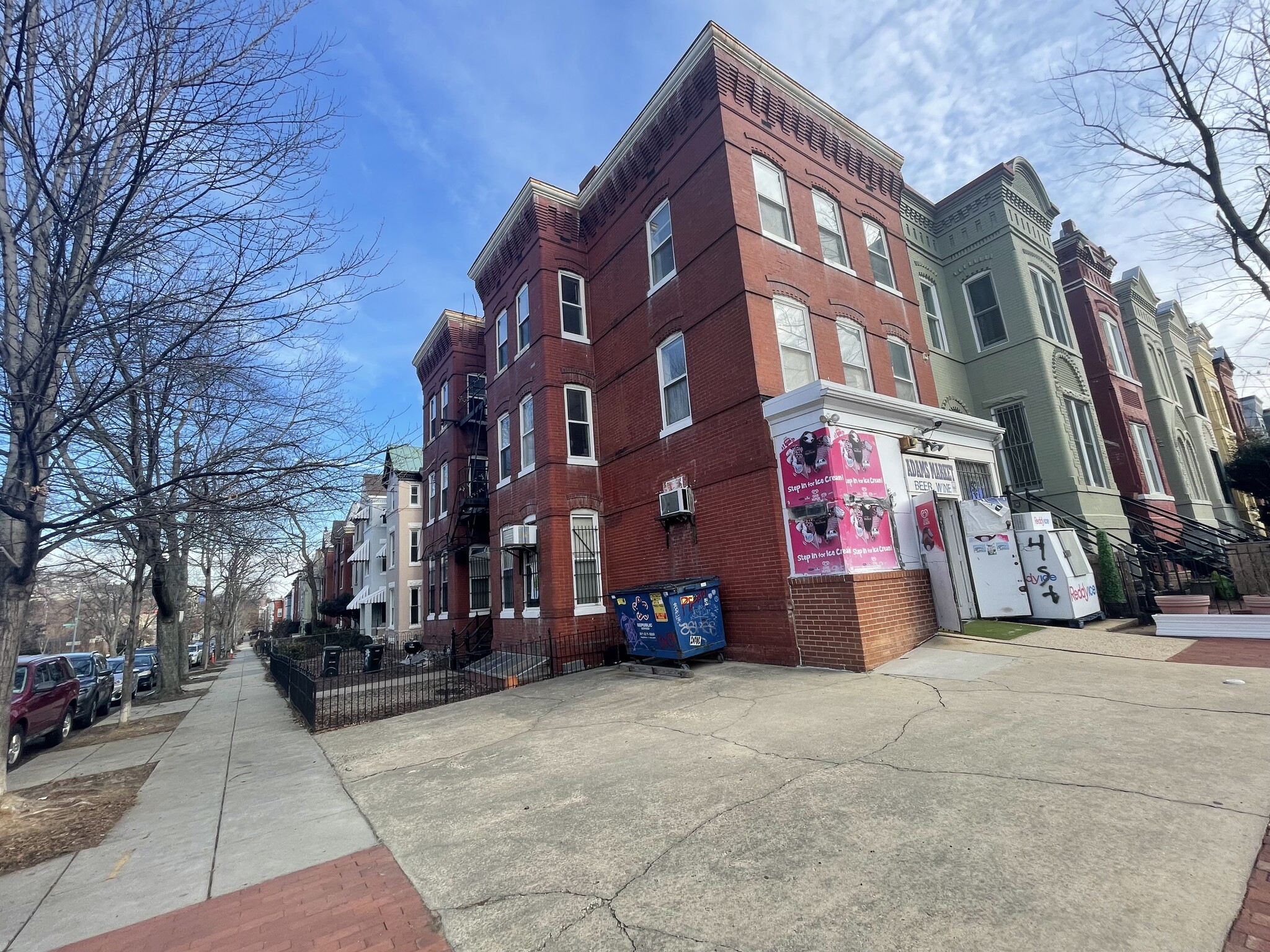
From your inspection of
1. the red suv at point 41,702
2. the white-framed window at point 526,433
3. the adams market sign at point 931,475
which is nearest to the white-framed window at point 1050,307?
the adams market sign at point 931,475

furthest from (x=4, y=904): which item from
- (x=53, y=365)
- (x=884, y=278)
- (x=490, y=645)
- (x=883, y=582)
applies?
(x=884, y=278)

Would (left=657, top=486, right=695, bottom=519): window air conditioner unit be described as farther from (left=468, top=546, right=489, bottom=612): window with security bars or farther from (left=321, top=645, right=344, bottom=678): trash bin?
(left=321, top=645, right=344, bottom=678): trash bin

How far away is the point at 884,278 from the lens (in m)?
15.0

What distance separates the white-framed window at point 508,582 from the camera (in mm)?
15852

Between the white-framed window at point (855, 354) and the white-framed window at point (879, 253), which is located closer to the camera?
the white-framed window at point (855, 354)

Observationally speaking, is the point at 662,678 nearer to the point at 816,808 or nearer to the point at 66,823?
the point at 816,808

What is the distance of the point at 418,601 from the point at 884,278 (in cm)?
2488

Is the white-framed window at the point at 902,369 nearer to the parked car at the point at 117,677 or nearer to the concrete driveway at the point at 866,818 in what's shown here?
the concrete driveway at the point at 866,818

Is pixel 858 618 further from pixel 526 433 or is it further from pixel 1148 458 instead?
pixel 1148 458

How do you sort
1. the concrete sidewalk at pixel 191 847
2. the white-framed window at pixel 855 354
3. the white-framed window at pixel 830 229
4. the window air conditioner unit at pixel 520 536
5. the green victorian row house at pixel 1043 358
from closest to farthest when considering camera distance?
1. the concrete sidewalk at pixel 191 847
2. the white-framed window at pixel 855 354
3. the white-framed window at pixel 830 229
4. the window air conditioner unit at pixel 520 536
5. the green victorian row house at pixel 1043 358

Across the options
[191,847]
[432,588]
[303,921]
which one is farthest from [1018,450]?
[432,588]

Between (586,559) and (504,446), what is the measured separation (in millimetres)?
4845

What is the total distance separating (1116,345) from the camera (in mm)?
19469

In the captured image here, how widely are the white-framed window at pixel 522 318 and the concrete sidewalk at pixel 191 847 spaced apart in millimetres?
11344
